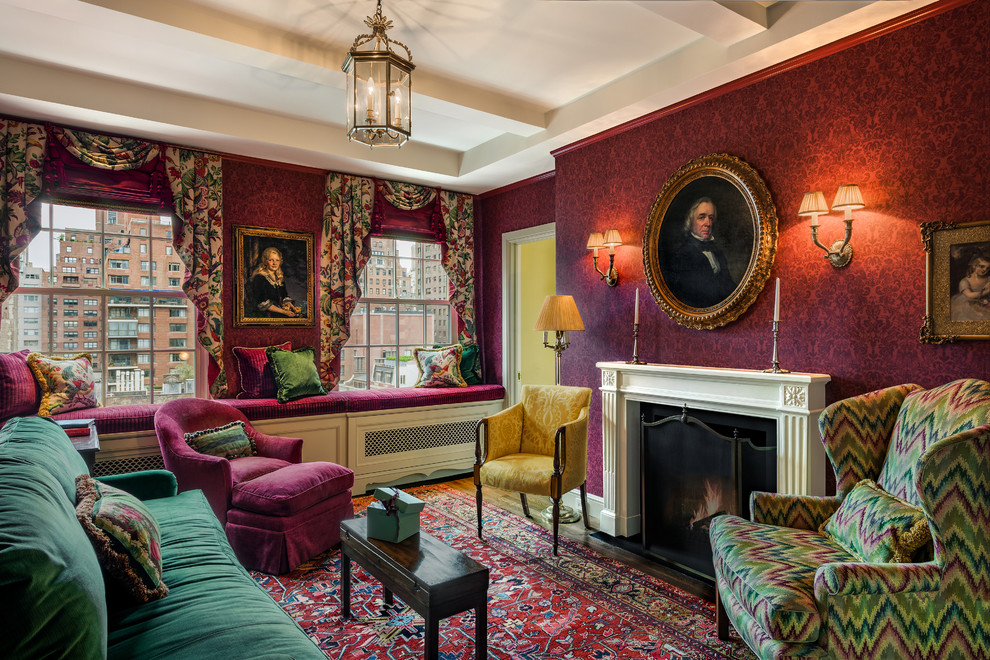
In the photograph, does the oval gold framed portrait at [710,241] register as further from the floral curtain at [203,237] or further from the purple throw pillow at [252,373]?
the floral curtain at [203,237]

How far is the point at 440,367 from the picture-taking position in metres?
5.24

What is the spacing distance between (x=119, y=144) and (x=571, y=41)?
122 inches

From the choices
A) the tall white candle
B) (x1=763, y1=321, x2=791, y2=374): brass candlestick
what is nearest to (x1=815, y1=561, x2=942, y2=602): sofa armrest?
(x1=763, y1=321, x2=791, y2=374): brass candlestick

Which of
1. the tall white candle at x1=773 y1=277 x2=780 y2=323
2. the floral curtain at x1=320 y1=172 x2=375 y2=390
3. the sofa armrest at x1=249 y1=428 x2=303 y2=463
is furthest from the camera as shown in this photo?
the floral curtain at x1=320 y1=172 x2=375 y2=390

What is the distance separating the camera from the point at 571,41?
118 inches

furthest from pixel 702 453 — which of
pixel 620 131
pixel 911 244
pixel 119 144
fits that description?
pixel 119 144

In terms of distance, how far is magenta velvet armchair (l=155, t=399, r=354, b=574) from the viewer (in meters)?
3.02

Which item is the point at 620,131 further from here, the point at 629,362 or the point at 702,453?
the point at 702,453

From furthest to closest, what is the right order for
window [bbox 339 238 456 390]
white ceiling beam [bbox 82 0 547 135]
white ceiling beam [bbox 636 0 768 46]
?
window [bbox 339 238 456 390] < white ceiling beam [bbox 82 0 547 135] < white ceiling beam [bbox 636 0 768 46]

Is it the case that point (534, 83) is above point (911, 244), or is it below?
above

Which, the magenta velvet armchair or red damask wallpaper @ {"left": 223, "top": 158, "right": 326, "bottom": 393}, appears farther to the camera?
red damask wallpaper @ {"left": 223, "top": 158, "right": 326, "bottom": 393}

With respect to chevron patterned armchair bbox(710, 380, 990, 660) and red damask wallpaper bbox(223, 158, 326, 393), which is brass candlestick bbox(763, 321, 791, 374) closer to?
chevron patterned armchair bbox(710, 380, 990, 660)

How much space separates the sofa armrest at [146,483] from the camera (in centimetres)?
277

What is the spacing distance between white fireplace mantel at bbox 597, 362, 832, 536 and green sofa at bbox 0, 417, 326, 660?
2221 mm
